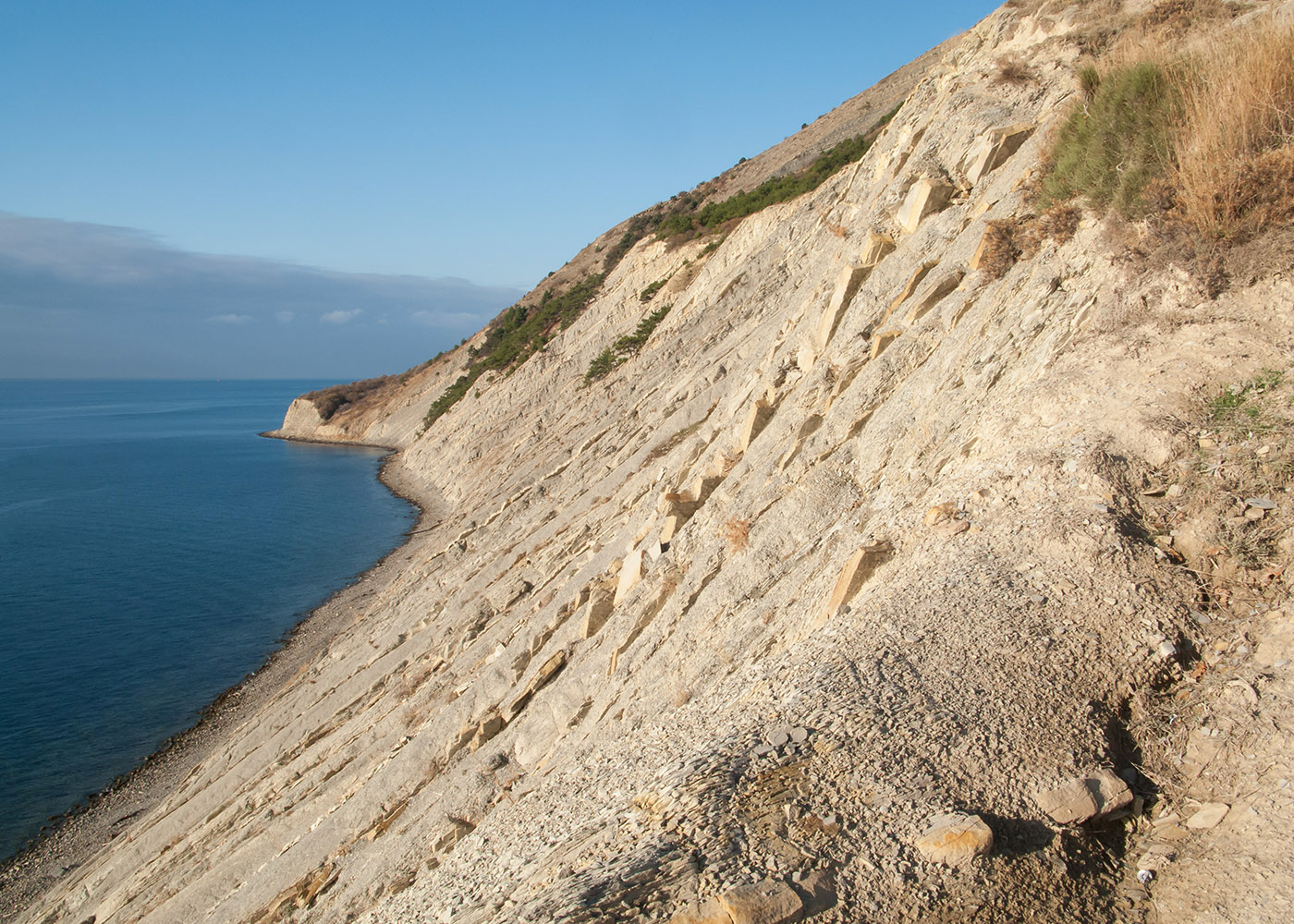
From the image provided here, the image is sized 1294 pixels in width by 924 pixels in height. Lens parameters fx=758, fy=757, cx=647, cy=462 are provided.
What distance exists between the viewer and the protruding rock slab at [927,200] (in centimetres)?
1341

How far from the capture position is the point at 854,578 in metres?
7.24

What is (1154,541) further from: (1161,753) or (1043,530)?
(1161,753)

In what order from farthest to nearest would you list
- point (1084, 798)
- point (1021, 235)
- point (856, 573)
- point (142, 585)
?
1. point (142, 585)
2. point (1021, 235)
3. point (856, 573)
4. point (1084, 798)

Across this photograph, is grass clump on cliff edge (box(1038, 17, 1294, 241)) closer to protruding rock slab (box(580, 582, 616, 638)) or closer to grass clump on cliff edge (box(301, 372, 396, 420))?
protruding rock slab (box(580, 582, 616, 638))

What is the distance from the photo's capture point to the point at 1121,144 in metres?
8.38

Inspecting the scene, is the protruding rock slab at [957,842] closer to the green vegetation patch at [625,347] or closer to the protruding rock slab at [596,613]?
the protruding rock slab at [596,613]

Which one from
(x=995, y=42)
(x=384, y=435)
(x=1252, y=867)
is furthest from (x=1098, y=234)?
(x=384, y=435)

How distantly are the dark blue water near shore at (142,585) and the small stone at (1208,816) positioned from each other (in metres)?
22.6

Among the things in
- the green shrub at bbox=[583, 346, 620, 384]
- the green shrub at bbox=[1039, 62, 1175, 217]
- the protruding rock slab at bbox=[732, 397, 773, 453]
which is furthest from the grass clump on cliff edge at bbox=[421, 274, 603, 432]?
the green shrub at bbox=[1039, 62, 1175, 217]

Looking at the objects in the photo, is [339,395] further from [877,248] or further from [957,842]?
[957,842]

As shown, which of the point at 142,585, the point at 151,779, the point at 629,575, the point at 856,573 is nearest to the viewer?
the point at 856,573

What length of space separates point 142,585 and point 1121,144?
125 ft

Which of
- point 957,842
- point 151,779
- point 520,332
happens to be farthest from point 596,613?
point 520,332

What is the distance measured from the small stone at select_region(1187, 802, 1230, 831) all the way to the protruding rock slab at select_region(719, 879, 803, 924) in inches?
93.3
